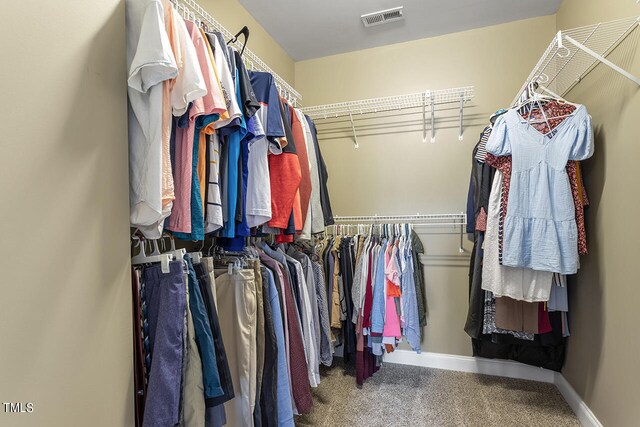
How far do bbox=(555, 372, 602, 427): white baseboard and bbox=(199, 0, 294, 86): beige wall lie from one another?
311 cm

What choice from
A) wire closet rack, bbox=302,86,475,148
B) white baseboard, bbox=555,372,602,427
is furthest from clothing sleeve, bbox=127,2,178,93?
white baseboard, bbox=555,372,602,427

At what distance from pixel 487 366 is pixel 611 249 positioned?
1319 mm

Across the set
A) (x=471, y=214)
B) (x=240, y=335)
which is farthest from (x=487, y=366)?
(x=240, y=335)

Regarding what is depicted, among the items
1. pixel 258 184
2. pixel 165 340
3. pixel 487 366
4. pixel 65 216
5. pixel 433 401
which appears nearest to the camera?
pixel 65 216

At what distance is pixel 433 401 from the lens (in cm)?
207

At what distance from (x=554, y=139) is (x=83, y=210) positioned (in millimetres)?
2102

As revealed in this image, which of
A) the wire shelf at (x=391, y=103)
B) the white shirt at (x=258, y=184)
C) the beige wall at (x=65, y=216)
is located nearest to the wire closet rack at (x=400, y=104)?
the wire shelf at (x=391, y=103)

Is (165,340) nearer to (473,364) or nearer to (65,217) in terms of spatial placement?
(65,217)

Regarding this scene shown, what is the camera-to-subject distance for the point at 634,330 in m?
1.40

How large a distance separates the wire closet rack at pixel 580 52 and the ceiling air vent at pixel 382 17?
104 cm

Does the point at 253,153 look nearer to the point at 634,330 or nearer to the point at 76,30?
the point at 76,30

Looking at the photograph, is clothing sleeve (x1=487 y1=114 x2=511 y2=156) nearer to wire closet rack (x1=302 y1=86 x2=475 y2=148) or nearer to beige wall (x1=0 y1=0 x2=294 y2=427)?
wire closet rack (x1=302 y1=86 x2=475 y2=148)

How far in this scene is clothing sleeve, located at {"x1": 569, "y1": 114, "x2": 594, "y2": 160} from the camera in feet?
5.30

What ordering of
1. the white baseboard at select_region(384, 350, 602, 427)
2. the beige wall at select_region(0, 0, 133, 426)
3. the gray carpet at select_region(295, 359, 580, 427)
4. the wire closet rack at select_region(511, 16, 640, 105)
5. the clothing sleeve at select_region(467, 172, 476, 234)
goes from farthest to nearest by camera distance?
the clothing sleeve at select_region(467, 172, 476, 234), the white baseboard at select_region(384, 350, 602, 427), the gray carpet at select_region(295, 359, 580, 427), the wire closet rack at select_region(511, 16, 640, 105), the beige wall at select_region(0, 0, 133, 426)
